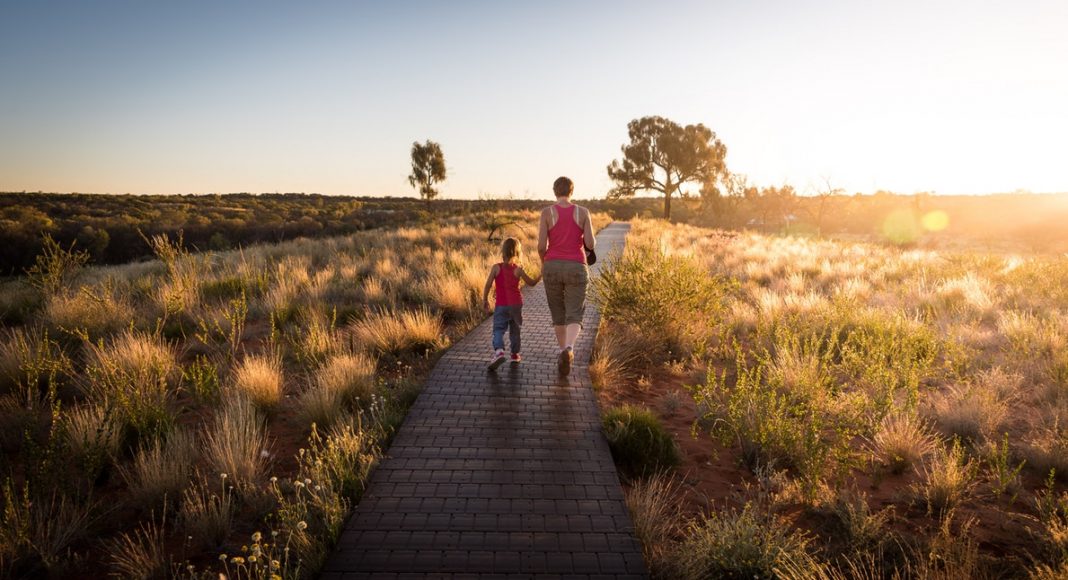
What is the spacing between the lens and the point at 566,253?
5.77 meters

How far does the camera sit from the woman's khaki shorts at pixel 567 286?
19.0 feet

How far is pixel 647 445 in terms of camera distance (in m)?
4.25

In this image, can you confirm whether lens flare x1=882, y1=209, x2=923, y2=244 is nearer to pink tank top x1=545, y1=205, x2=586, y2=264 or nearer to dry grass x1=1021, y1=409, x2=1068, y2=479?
dry grass x1=1021, y1=409, x2=1068, y2=479

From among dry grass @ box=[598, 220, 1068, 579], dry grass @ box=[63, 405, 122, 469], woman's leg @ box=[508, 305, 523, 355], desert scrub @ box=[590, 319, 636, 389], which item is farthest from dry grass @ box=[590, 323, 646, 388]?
dry grass @ box=[63, 405, 122, 469]

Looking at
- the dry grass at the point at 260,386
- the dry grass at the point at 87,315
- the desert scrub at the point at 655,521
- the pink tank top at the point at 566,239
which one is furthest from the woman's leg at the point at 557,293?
the dry grass at the point at 87,315

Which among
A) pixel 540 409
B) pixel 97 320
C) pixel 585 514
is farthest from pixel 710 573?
pixel 97 320

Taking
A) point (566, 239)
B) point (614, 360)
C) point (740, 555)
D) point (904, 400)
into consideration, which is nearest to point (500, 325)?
point (566, 239)

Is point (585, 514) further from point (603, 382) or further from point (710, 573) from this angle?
point (603, 382)

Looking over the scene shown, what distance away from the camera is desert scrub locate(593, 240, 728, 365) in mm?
7660

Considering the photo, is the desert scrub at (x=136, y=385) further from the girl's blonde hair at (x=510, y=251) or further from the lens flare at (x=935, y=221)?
the lens flare at (x=935, y=221)

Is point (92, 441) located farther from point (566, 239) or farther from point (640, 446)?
point (566, 239)

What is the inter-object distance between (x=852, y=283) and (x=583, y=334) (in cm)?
881

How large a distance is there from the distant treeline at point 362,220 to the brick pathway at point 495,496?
10.6m

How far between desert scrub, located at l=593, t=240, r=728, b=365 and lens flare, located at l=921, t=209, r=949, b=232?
2411 inches
